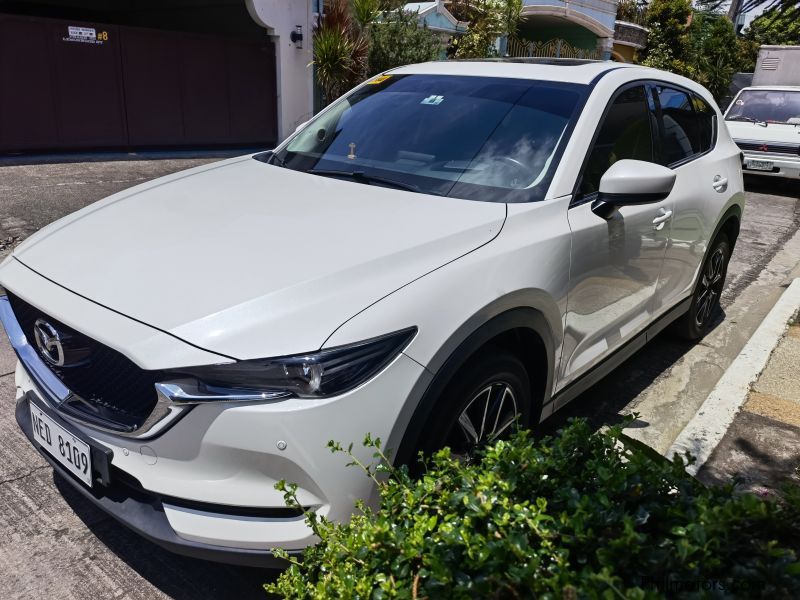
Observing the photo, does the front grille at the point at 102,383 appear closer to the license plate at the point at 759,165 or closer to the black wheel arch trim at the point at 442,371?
the black wheel arch trim at the point at 442,371

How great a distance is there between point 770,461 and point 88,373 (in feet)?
10.2

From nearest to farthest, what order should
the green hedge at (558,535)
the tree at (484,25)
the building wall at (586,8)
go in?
the green hedge at (558,535), the tree at (484,25), the building wall at (586,8)

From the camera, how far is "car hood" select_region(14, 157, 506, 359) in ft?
6.68

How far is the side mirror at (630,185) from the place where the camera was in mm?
2951

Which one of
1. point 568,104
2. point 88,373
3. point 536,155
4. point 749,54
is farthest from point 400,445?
point 749,54

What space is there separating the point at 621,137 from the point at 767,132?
1019 cm

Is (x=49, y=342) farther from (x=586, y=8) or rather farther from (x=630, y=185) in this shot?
(x=586, y=8)

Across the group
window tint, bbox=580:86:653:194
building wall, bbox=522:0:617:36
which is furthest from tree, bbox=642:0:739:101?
window tint, bbox=580:86:653:194

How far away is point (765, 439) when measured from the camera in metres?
3.61

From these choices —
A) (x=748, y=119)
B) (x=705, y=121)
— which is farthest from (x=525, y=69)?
(x=748, y=119)

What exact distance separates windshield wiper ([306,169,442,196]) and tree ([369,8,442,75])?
9641 millimetres

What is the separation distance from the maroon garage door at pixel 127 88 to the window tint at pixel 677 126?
32.9 feet

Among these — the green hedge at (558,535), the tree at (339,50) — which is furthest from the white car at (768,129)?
the green hedge at (558,535)

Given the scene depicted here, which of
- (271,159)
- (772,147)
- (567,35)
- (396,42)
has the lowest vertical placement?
(772,147)
